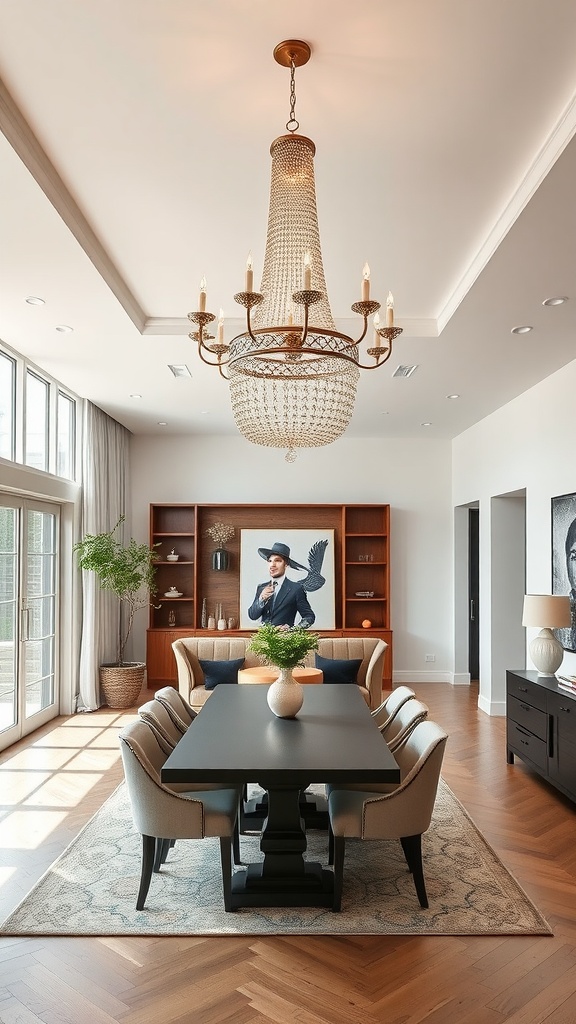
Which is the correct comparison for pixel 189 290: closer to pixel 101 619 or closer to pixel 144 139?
pixel 144 139

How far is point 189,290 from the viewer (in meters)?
4.59

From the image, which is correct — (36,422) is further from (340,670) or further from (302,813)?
(302,813)

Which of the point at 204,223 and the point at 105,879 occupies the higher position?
the point at 204,223

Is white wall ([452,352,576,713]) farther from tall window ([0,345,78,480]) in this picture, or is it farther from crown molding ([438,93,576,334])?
tall window ([0,345,78,480])

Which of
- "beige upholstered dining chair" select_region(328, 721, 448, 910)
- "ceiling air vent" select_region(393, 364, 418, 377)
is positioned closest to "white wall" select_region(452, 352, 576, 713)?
"ceiling air vent" select_region(393, 364, 418, 377)

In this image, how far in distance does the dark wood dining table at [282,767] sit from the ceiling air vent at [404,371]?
2.90m

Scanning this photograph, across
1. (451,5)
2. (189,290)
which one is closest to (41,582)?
(189,290)

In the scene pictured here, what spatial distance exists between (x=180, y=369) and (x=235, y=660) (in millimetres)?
2581

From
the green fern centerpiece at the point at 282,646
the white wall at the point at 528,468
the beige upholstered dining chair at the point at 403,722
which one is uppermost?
the white wall at the point at 528,468

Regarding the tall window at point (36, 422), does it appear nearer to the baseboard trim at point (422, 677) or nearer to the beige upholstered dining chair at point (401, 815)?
the beige upholstered dining chair at point (401, 815)

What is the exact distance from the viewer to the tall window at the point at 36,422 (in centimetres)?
622

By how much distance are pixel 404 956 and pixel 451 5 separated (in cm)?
329

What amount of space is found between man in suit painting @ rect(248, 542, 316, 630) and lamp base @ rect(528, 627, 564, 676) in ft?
12.4

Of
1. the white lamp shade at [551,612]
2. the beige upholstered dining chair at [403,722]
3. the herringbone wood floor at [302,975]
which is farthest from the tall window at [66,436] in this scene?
the white lamp shade at [551,612]
